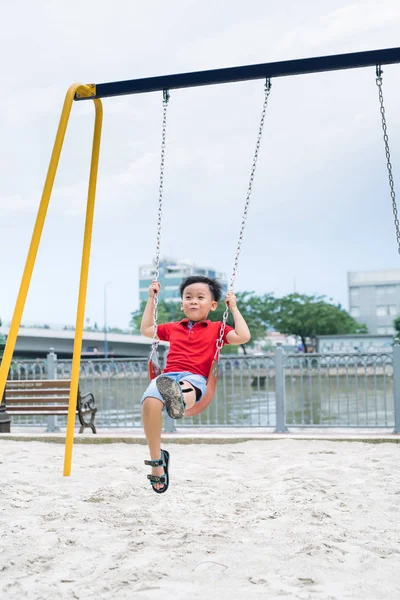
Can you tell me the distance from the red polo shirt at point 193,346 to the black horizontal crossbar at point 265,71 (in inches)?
76.3

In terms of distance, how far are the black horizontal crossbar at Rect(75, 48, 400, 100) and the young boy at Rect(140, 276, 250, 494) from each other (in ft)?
5.35

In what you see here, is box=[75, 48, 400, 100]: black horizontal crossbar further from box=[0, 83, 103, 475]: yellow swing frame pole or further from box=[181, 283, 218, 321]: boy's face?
box=[181, 283, 218, 321]: boy's face

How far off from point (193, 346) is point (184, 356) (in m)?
0.10

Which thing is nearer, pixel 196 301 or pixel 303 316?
pixel 196 301

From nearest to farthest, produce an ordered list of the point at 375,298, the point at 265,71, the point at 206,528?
the point at 206,528 < the point at 265,71 < the point at 375,298

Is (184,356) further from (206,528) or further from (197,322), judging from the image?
(206,528)

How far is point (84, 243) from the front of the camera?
5785 millimetres

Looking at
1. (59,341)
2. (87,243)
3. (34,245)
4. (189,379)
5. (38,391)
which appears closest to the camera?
(189,379)

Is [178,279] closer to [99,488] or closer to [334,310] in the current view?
[334,310]

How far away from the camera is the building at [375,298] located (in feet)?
313

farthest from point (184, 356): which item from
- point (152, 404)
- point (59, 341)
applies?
point (59, 341)

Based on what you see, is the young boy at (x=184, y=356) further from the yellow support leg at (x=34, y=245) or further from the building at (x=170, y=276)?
the building at (x=170, y=276)

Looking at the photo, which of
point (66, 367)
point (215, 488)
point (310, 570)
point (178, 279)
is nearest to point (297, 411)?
point (66, 367)

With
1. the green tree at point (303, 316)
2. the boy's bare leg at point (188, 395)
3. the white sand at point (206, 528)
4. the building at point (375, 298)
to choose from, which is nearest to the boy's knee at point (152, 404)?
the boy's bare leg at point (188, 395)
